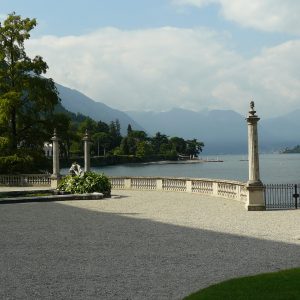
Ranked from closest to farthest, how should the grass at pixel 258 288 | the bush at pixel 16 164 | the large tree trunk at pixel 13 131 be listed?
1. the grass at pixel 258 288
2. the bush at pixel 16 164
3. the large tree trunk at pixel 13 131

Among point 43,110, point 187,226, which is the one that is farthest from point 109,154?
point 187,226

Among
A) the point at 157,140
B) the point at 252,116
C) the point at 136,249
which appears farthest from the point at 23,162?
the point at 157,140

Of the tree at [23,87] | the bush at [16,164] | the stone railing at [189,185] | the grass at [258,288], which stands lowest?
the grass at [258,288]

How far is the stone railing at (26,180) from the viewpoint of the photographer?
115 ft

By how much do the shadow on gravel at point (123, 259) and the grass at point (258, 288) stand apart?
475 mm

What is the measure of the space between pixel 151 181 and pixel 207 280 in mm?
22454

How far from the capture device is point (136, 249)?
11.5 meters

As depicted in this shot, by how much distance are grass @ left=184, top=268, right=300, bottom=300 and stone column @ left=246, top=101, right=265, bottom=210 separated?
11186mm

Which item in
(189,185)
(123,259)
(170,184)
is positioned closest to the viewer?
(123,259)

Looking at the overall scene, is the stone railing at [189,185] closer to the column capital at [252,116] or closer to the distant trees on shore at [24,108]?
the column capital at [252,116]

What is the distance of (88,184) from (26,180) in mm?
10446

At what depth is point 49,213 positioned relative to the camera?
1934 centimetres

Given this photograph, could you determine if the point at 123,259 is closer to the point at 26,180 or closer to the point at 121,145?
the point at 26,180

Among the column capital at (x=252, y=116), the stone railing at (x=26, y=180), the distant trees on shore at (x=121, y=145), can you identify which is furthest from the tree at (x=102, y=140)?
the column capital at (x=252, y=116)
